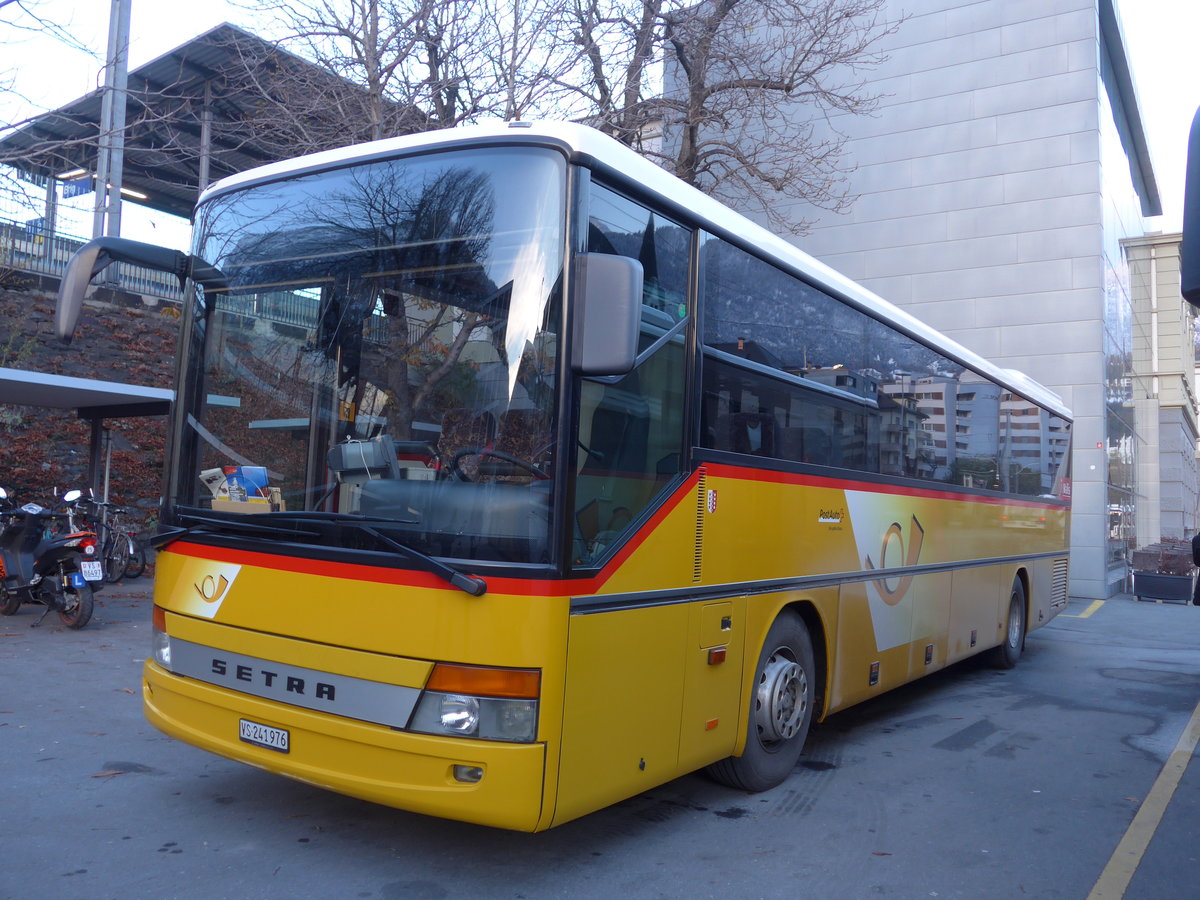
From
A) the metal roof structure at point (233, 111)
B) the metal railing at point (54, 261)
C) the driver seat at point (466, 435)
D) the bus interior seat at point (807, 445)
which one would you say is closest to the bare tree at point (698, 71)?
the metal roof structure at point (233, 111)

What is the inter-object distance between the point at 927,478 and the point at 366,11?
8899 mm

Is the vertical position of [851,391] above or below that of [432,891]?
above

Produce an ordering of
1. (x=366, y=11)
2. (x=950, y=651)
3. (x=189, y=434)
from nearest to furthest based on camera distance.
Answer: (x=189, y=434), (x=950, y=651), (x=366, y=11)

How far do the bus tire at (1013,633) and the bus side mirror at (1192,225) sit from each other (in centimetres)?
819

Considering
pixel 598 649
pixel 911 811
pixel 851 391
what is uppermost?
pixel 851 391

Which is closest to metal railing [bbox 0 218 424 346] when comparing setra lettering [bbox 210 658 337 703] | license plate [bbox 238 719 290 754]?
setra lettering [bbox 210 658 337 703]

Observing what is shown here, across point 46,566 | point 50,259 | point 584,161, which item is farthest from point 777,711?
point 50,259

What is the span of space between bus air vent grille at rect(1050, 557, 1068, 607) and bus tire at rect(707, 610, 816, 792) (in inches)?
299

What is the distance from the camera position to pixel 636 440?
170 inches

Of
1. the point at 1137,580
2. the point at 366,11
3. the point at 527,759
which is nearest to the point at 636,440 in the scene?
the point at 527,759

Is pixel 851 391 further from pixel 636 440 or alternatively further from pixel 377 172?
pixel 377 172

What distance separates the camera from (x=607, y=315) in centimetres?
381

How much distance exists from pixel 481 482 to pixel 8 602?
30.1ft

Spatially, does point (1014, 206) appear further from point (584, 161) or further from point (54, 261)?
point (584, 161)
